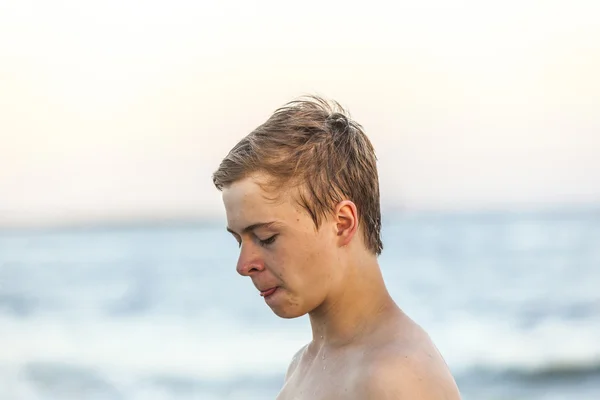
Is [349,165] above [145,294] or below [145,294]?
below

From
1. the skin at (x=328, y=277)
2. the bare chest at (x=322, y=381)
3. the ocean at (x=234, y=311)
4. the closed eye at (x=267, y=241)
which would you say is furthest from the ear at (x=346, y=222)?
the ocean at (x=234, y=311)

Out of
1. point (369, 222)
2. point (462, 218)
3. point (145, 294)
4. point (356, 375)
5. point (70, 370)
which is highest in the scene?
point (462, 218)

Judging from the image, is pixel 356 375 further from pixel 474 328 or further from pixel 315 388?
pixel 474 328

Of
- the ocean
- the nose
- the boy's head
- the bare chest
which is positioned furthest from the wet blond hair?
the ocean

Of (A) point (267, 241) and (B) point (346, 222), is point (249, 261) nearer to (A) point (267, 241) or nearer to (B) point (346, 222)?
(A) point (267, 241)

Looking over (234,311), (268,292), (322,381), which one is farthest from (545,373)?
(268,292)

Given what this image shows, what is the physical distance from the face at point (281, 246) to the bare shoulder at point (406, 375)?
0.18m

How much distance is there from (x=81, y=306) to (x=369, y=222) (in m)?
9.35

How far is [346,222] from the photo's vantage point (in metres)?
Result: 1.75

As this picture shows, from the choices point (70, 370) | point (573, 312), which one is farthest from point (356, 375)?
point (573, 312)

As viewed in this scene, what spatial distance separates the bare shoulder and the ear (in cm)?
22

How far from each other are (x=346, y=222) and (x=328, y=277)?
108 mm

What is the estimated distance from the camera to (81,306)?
10.7 m

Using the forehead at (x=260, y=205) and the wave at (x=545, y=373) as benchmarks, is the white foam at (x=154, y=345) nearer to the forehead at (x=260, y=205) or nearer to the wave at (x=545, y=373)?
the wave at (x=545, y=373)
